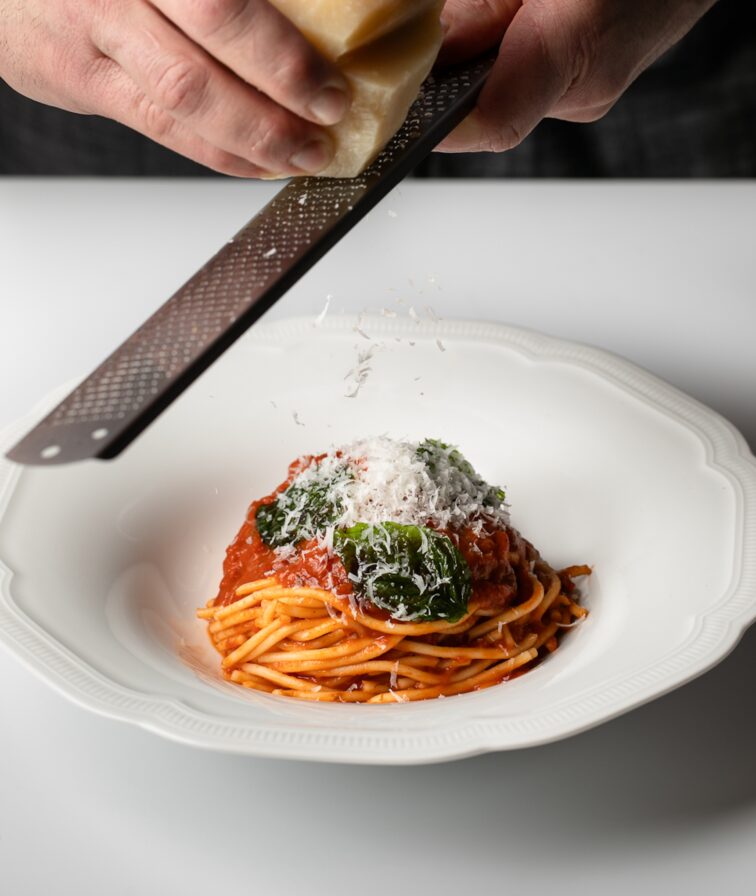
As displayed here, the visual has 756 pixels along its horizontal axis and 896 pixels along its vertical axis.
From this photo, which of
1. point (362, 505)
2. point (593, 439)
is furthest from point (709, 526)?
point (362, 505)

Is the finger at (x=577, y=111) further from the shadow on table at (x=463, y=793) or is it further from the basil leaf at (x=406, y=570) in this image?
the shadow on table at (x=463, y=793)

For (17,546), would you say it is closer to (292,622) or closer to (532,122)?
(292,622)

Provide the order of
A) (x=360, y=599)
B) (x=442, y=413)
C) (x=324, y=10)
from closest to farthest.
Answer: (x=324, y=10) → (x=360, y=599) → (x=442, y=413)

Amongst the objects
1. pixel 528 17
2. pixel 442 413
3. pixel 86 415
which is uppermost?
pixel 528 17

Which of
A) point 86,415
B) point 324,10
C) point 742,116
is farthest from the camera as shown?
point 742,116

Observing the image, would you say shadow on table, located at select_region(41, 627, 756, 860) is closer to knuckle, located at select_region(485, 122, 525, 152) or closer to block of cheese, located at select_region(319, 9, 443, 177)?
block of cheese, located at select_region(319, 9, 443, 177)

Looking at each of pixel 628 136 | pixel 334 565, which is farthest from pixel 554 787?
pixel 628 136

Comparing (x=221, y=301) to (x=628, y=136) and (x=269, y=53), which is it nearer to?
(x=269, y=53)

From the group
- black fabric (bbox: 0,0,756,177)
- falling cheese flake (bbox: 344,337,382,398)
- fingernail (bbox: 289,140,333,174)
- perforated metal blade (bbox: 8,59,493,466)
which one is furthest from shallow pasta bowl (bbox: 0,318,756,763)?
black fabric (bbox: 0,0,756,177)
